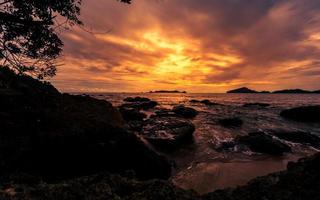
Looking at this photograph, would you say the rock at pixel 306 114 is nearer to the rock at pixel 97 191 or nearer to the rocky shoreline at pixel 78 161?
the rocky shoreline at pixel 78 161

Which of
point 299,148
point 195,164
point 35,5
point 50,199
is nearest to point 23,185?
point 50,199

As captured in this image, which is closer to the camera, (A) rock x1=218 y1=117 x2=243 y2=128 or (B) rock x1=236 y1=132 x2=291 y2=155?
(B) rock x1=236 y1=132 x2=291 y2=155

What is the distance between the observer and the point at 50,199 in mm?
3820

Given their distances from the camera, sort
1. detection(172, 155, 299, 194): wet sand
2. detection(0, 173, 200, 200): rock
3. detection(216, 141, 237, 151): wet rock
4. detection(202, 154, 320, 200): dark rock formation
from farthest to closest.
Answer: detection(216, 141, 237, 151): wet rock → detection(172, 155, 299, 194): wet sand → detection(202, 154, 320, 200): dark rock formation → detection(0, 173, 200, 200): rock

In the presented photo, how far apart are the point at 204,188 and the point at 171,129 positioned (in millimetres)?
6913

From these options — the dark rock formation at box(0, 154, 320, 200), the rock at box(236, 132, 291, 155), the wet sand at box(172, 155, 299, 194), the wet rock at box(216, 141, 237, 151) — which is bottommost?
the wet sand at box(172, 155, 299, 194)

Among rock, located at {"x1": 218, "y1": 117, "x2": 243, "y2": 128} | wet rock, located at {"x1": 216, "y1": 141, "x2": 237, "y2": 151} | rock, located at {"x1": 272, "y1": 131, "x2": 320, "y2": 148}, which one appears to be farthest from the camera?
rock, located at {"x1": 218, "y1": 117, "x2": 243, "y2": 128}

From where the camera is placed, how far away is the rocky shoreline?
4184 mm

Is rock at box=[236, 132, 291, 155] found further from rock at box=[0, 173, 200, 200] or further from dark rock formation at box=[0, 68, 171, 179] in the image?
rock at box=[0, 173, 200, 200]

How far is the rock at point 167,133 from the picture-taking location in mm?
12387

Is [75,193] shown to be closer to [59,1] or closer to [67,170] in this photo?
[67,170]

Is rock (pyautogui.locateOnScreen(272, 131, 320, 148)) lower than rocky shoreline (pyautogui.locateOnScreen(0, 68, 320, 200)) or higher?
lower

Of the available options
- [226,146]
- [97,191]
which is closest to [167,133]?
[226,146]

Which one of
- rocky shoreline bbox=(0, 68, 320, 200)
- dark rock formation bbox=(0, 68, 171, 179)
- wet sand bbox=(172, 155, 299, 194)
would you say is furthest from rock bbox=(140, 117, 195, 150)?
dark rock formation bbox=(0, 68, 171, 179)
